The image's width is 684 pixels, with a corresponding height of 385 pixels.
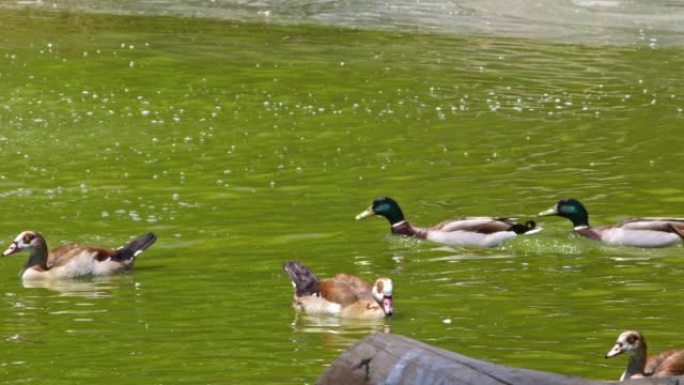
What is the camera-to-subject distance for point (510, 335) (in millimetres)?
15180

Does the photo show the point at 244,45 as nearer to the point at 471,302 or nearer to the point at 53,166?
the point at 53,166

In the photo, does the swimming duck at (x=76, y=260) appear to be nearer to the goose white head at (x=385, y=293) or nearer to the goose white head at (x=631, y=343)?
the goose white head at (x=385, y=293)

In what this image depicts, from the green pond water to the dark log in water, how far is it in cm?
477

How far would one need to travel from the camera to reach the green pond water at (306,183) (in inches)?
603

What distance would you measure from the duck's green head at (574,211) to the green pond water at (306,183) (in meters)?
0.20

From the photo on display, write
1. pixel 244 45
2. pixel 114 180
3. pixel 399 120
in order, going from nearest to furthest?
pixel 114 180 → pixel 399 120 → pixel 244 45

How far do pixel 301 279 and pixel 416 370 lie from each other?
8.33 m

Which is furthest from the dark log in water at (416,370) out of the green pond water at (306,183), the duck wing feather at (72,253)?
the duck wing feather at (72,253)

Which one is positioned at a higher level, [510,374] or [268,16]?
[510,374]

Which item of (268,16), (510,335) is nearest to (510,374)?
(510,335)

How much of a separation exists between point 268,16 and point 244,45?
4.80 metres

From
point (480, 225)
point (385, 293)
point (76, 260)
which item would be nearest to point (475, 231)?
point (480, 225)

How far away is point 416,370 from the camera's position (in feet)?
27.6

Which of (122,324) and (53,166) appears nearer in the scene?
(122,324)
